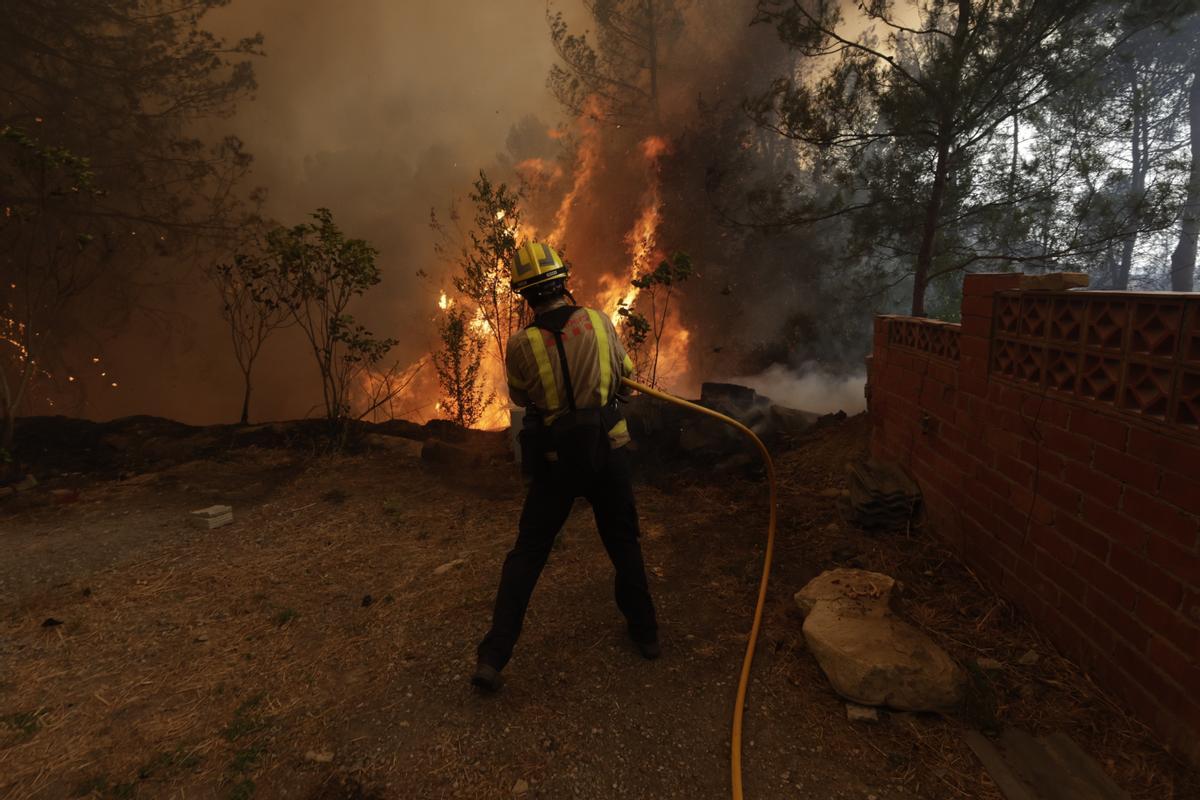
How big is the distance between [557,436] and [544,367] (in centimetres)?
34

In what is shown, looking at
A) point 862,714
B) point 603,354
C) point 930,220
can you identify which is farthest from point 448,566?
point 930,220

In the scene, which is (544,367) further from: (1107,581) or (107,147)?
(107,147)

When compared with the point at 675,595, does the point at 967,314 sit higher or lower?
higher

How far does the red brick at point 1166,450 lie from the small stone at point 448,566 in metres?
4.02

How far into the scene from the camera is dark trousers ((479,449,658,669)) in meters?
2.91

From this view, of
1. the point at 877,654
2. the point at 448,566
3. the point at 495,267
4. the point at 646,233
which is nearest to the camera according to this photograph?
the point at 877,654

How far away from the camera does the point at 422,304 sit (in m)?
12.5

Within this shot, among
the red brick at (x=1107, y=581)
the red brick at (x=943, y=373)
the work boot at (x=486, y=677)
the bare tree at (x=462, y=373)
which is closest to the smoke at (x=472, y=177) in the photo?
the bare tree at (x=462, y=373)

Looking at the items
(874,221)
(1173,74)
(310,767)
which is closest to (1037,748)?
(310,767)

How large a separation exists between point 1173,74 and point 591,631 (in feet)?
57.8

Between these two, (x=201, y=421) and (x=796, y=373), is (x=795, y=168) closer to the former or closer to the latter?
(x=796, y=373)

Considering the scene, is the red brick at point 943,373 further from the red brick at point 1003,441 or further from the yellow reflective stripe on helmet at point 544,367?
the yellow reflective stripe on helmet at point 544,367

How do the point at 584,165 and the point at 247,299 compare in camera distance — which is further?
the point at 584,165

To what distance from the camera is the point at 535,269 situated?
299 cm
